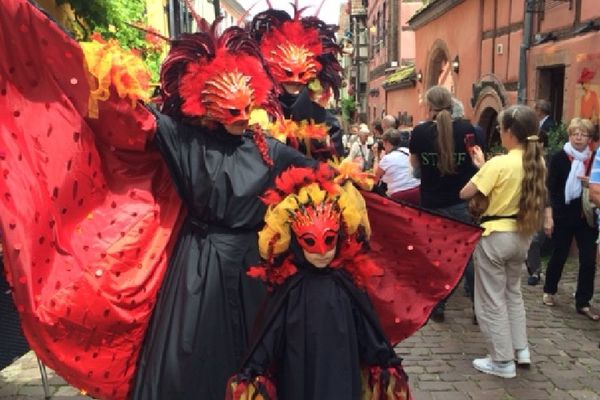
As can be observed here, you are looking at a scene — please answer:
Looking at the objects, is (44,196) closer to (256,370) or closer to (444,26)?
(256,370)

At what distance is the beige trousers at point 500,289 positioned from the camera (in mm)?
3881

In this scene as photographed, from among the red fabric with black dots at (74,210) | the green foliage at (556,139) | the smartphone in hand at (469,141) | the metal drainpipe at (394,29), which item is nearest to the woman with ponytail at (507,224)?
the smartphone in hand at (469,141)

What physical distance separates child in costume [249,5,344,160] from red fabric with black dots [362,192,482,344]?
1.78 feet

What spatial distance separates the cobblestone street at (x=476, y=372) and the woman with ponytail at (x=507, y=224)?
8.4 inches

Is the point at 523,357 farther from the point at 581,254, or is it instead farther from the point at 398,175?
the point at 398,175

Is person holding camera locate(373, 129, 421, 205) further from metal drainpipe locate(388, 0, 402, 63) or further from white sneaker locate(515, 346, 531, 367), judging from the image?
metal drainpipe locate(388, 0, 402, 63)

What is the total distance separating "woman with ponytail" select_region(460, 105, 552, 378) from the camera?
3779 millimetres

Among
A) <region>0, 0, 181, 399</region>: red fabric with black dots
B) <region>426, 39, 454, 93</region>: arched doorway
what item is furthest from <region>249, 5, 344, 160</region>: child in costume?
<region>426, 39, 454, 93</region>: arched doorway

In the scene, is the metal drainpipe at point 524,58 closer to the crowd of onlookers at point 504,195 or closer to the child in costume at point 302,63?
the crowd of onlookers at point 504,195

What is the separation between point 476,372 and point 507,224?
1041 millimetres

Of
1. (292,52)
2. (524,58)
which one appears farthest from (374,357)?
(524,58)

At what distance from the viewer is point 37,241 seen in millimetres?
2535

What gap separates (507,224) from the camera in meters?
3.85

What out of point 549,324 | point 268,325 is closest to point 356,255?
point 268,325
